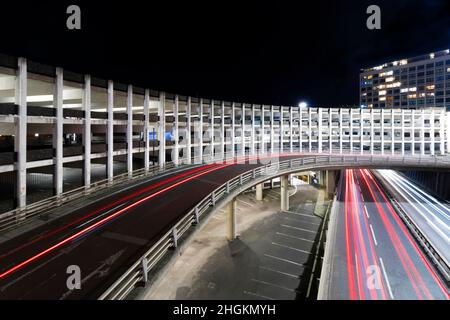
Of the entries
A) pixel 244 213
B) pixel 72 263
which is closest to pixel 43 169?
pixel 72 263

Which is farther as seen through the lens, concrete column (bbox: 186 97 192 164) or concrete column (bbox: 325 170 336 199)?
concrete column (bbox: 325 170 336 199)

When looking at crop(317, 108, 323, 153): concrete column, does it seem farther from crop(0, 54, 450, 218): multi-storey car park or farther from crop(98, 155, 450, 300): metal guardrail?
crop(98, 155, 450, 300): metal guardrail

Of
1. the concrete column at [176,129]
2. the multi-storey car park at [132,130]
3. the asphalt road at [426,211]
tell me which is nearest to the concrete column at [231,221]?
the concrete column at [176,129]

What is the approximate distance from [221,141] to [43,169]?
2213cm

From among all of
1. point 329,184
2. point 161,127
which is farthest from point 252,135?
point 161,127

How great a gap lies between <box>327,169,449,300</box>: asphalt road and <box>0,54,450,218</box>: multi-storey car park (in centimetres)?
1796

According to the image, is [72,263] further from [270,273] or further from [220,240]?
[220,240]

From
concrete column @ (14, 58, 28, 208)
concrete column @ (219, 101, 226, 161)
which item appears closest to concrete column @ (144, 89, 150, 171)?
concrete column @ (14, 58, 28, 208)

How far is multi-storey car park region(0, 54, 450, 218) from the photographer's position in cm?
1480

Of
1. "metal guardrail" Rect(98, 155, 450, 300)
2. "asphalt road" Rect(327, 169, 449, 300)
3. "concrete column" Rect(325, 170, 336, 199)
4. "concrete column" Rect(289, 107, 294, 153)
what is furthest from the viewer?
"concrete column" Rect(289, 107, 294, 153)

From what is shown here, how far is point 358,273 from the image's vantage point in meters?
17.4

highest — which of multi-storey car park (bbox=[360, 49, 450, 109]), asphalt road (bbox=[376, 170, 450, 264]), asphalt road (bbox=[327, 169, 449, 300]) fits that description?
multi-storey car park (bbox=[360, 49, 450, 109])

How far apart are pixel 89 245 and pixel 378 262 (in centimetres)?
2024

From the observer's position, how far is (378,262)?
1898 cm
